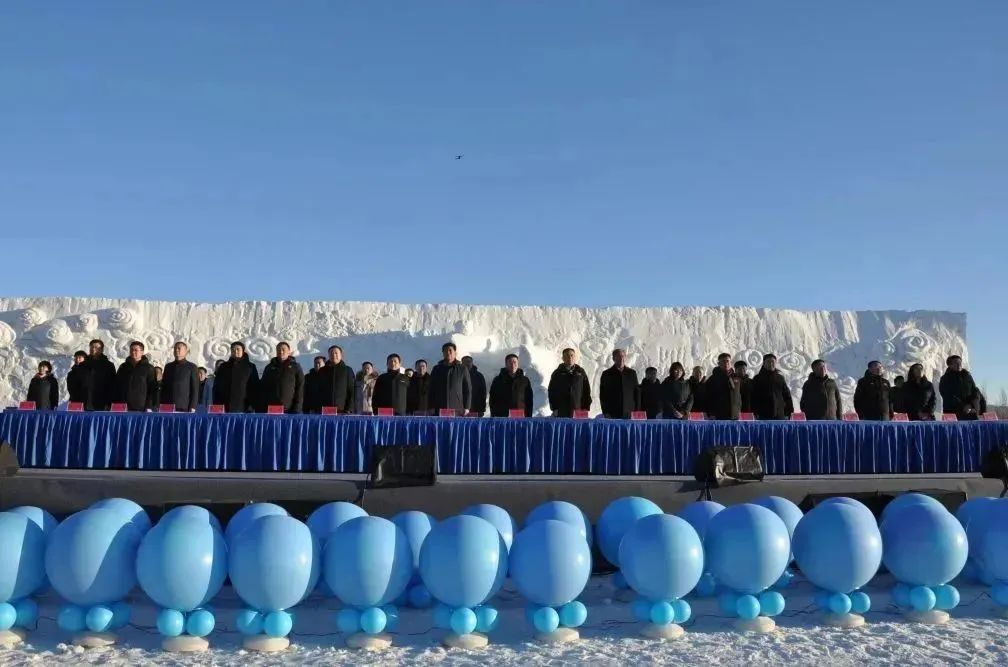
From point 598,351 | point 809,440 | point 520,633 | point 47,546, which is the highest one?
point 598,351

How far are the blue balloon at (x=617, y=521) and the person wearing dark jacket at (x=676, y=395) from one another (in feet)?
7.05

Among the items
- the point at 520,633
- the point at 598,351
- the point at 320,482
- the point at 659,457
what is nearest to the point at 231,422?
→ the point at 320,482

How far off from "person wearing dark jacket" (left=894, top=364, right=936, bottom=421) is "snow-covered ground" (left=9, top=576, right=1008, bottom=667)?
2.91m

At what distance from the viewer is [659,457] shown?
192 inches

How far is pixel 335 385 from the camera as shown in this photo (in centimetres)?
552

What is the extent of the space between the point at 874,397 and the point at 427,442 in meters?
3.75

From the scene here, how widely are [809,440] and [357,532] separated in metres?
3.21

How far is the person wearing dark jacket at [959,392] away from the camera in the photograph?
20.4 ft

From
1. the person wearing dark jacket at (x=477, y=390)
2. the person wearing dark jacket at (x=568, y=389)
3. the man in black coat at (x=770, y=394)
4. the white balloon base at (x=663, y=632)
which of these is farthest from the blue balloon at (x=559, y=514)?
the man in black coat at (x=770, y=394)

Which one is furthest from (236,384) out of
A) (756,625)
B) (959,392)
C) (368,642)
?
(959,392)

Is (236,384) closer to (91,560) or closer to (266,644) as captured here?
(91,560)

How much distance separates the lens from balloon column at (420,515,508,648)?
3008 millimetres

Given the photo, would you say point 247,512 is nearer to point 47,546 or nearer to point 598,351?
point 47,546

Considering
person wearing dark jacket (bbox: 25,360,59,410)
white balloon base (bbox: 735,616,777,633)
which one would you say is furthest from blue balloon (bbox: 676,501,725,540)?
person wearing dark jacket (bbox: 25,360,59,410)
